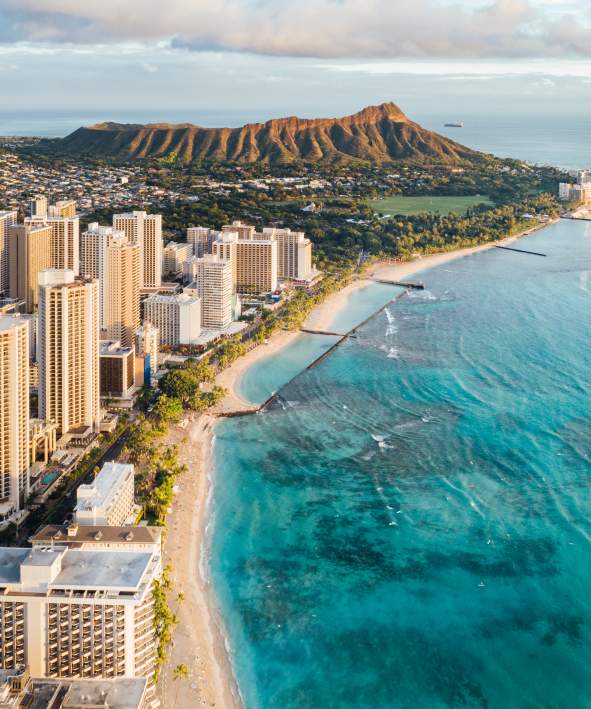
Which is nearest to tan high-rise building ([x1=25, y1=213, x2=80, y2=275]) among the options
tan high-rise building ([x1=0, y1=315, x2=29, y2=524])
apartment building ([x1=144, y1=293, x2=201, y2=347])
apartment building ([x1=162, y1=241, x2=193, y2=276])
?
apartment building ([x1=162, y1=241, x2=193, y2=276])

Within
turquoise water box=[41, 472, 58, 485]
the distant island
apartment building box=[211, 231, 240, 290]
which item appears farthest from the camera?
the distant island

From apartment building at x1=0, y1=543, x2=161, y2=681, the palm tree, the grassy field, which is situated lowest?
the palm tree

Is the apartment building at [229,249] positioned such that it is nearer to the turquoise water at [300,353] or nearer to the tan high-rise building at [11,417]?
the turquoise water at [300,353]

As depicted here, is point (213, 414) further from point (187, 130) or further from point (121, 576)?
point (187, 130)

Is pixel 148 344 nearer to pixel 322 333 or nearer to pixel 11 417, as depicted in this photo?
pixel 322 333

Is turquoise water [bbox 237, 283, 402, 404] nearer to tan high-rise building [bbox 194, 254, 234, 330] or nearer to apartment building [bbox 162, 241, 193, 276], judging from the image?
tan high-rise building [bbox 194, 254, 234, 330]

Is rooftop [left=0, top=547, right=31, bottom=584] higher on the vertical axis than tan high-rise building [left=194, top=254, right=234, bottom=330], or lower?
lower
